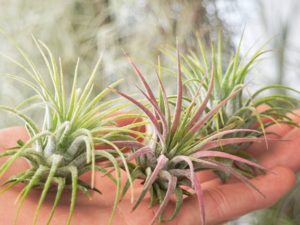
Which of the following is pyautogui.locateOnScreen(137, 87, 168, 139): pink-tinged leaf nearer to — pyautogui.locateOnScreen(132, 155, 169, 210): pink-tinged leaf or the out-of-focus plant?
pyautogui.locateOnScreen(132, 155, 169, 210): pink-tinged leaf

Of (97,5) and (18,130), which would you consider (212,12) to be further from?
(18,130)

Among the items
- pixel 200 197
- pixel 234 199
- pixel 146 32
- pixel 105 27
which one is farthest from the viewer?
pixel 105 27

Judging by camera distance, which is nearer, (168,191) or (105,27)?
(168,191)

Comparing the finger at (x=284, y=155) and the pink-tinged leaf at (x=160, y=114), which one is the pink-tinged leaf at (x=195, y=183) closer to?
the pink-tinged leaf at (x=160, y=114)

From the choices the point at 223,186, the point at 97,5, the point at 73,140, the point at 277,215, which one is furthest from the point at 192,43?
the point at 73,140

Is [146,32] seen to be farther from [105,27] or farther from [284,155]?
[284,155]

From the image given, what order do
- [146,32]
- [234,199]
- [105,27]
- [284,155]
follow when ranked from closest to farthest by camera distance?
[234,199]
[284,155]
[146,32]
[105,27]

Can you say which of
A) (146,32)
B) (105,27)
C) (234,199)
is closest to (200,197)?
(234,199)
